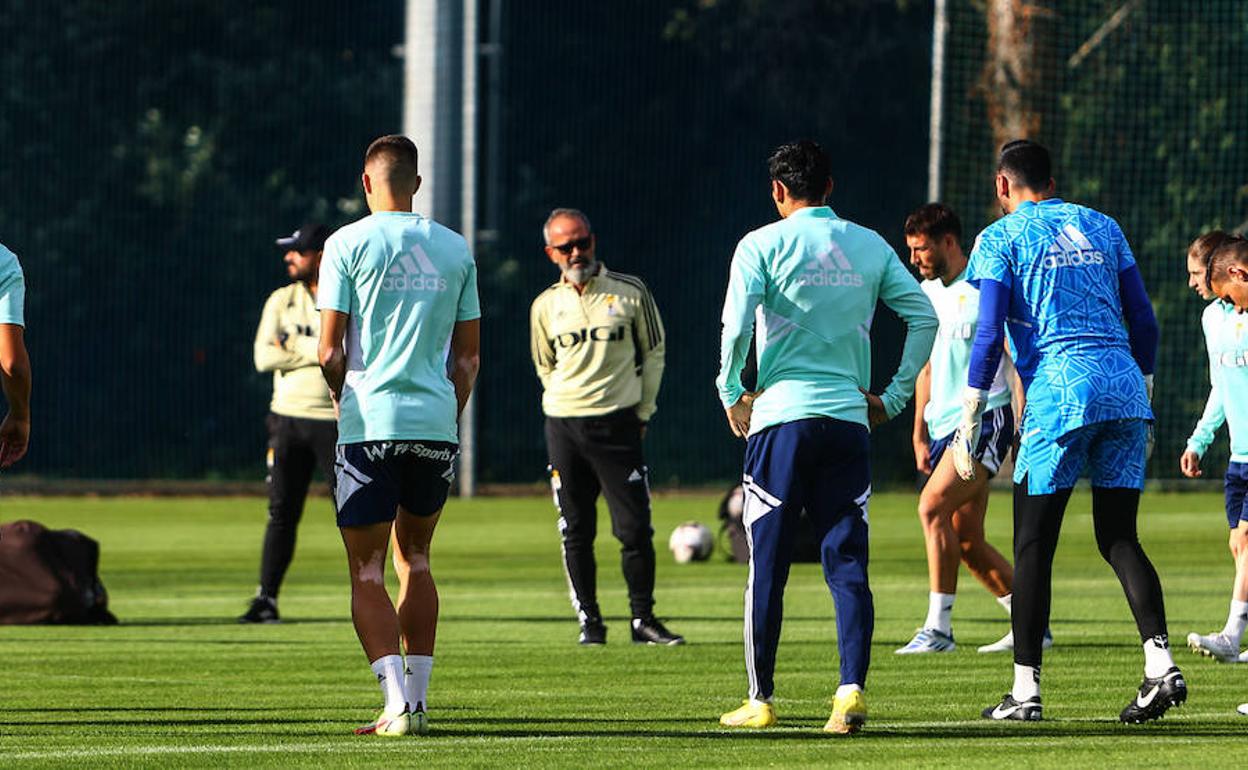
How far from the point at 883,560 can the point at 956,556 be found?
7.96 meters

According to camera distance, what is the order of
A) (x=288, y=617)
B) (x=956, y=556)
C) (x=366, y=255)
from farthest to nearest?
(x=288, y=617)
(x=956, y=556)
(x=366, y=255)

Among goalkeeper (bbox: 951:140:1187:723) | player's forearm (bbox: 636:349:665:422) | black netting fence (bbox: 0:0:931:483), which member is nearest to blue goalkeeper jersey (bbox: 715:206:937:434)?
goalkeeper (bbox: 951:140:1187:723)

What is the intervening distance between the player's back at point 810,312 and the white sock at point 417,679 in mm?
1435

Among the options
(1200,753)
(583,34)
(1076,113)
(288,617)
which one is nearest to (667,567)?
(288,617)

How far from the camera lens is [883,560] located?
65.0 ft

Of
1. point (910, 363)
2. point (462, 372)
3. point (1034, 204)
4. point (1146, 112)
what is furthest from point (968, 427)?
point (1146, 112)

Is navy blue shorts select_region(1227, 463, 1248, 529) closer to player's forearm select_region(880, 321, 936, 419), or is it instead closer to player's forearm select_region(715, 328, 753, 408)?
player's forearm select_region(880, 321, 936, 419)

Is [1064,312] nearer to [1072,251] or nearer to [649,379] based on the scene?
[1072,251]

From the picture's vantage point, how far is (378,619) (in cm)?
815

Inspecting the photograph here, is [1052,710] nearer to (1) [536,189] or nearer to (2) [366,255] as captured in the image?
(2) [366,255]

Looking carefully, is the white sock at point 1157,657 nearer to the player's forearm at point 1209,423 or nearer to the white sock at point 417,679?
→ the white sock at point 417,679

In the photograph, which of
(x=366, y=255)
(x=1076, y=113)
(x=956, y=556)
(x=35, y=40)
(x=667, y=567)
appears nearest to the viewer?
(x=366, y=255)

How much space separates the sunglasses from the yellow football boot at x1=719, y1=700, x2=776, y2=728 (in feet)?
14.2

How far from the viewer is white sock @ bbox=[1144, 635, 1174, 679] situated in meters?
8.34
